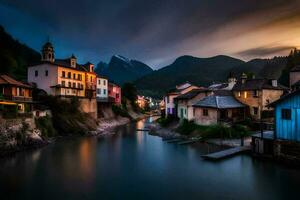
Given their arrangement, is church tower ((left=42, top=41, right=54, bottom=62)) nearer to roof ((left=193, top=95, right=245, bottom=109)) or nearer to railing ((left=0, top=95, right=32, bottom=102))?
railing ((left=0, top=95, right=32, bottom=102))

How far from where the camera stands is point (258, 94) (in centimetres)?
4434

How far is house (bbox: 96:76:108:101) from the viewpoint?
7212cm

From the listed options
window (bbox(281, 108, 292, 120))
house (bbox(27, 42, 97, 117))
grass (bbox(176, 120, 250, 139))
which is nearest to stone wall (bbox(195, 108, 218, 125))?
grass (bbox(176, 120, 250, 139))

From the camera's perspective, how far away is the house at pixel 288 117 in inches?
993

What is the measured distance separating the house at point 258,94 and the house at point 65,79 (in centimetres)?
3928

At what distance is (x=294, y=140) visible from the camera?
25.3m

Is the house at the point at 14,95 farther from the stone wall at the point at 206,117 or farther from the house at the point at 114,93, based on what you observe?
the house at the point at 114,93

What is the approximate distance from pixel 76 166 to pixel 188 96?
102ft

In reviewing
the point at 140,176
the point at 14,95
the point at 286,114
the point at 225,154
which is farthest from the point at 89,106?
the point at 286,114

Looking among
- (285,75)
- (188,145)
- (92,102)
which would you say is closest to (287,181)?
(188,145)

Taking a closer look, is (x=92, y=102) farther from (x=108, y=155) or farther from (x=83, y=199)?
(x=83, y=199)

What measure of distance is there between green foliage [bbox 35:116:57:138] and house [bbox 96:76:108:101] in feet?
80.6

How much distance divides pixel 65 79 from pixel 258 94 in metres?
44.7

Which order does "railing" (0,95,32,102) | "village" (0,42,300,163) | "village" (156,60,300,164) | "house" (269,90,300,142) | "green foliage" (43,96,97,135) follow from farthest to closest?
"green foliage" (43,96,97,135)
"railing" (0,95,32,102)
"village" (156,60,300,164)
"village" (0,42,300,163)
"house" (269,90,300,142)
